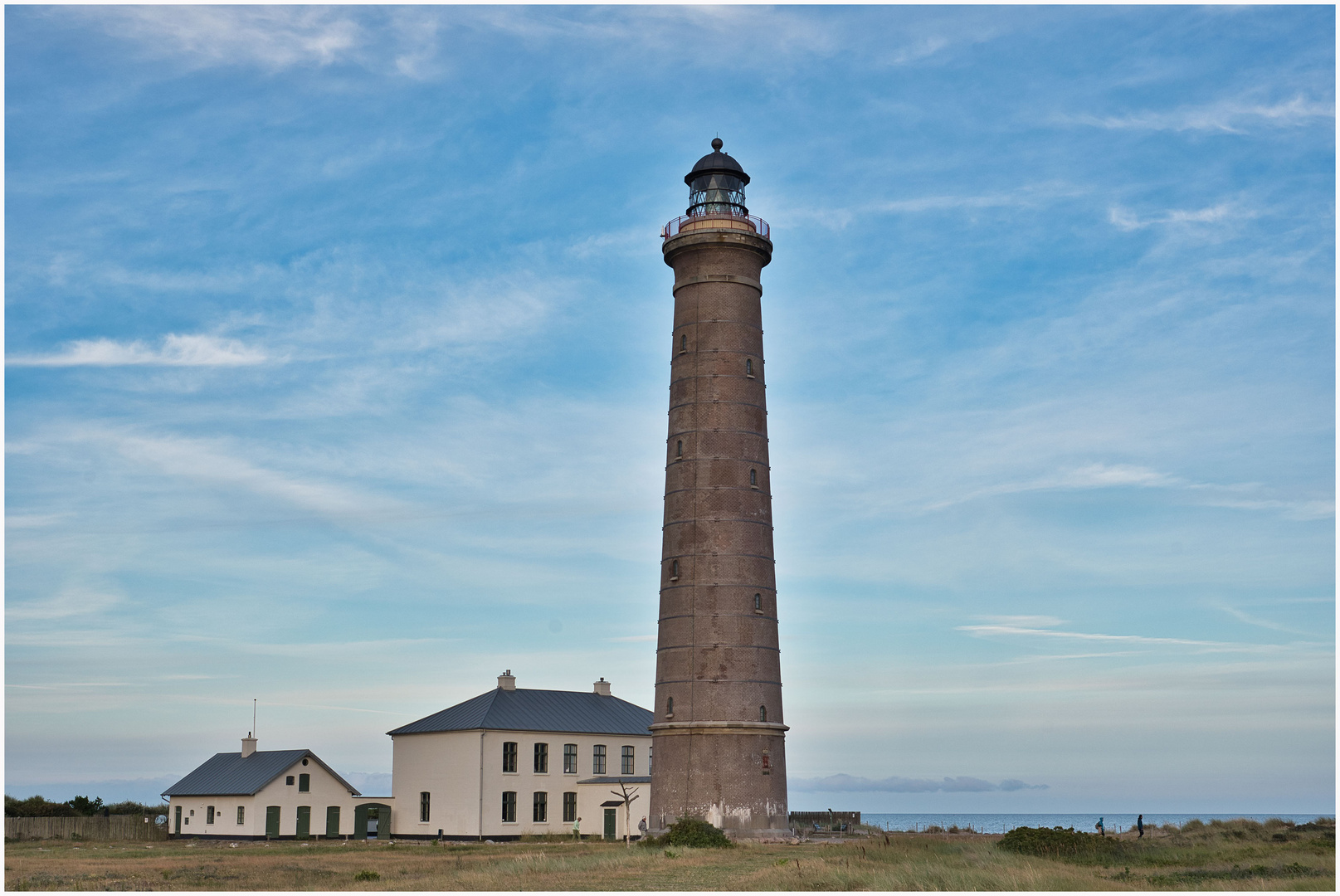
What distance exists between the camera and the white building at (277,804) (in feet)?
156

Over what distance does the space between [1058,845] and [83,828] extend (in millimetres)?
38790

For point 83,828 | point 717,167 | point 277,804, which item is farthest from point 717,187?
point 83,828

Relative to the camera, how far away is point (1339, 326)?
1590 centimetres

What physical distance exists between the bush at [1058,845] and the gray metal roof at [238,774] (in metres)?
28.8

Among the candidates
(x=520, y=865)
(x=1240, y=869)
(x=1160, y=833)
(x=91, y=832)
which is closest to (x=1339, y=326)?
(x=1240, y=869)

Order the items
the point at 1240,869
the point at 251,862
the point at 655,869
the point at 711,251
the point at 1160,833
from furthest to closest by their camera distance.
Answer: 1. the point at 1160,833
2. the point at 711,251
3. the point at 251,862
4. the point at 655,869
5. the point at 1240,869

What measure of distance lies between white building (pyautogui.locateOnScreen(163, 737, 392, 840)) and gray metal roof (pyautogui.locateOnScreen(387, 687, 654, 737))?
3.17m

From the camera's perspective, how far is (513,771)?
4641 cm

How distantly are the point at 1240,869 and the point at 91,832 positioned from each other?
42905 millimetres

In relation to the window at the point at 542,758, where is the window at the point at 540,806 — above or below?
below

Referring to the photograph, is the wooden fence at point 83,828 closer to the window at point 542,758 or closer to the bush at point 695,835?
the window at point 542,758

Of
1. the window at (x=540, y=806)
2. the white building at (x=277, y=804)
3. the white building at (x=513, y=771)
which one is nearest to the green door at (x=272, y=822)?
the white building at (x=277, y=804)

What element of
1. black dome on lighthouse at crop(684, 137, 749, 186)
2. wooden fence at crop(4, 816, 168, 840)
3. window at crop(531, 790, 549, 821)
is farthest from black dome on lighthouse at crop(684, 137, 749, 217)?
wooden fence at crop(4, 816, 168, 840)

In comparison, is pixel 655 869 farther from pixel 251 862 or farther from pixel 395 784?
pixel 395 784
